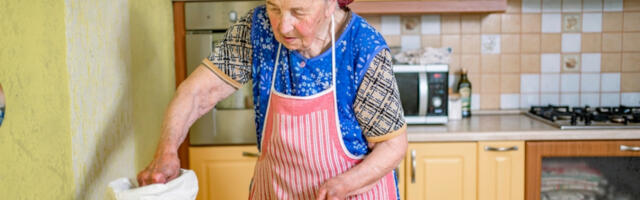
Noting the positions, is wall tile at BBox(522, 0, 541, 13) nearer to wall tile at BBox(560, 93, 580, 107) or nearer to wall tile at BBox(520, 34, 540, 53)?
wall tile at BBox(520, 34, 540, 53)

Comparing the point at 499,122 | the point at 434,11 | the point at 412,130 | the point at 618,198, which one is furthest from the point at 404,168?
the point at 618,198

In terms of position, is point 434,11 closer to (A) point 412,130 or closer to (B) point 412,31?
(B) point 412,31

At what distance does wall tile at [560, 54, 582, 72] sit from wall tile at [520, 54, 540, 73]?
12cm

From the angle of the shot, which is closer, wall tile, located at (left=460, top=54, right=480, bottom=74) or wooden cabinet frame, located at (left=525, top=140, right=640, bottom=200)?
wooden cabinet frame, located at (left=525, top=140, right=640, bottom=200)

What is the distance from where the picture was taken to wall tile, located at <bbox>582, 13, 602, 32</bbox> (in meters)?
2.54

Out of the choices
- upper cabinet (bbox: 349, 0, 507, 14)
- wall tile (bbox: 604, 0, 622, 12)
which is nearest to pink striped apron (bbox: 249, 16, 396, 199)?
upper cabinet (bbox: 349, 0, 507, 14)

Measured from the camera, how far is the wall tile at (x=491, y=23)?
101 inches

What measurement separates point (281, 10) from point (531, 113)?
1.85 m

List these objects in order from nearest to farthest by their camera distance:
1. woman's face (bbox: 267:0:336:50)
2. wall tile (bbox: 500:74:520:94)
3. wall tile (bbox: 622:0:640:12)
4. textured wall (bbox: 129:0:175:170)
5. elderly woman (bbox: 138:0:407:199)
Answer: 1. woman's face (bbox: 267:0:336:50)
2. elderly woman (bbox: 138:0:407:199)
3. textured wall (bbox: 129:0:175:170)
4. wall tile (bbox: 622:0:640:12)
5. wall tile (bbox: 500:74:520:94)

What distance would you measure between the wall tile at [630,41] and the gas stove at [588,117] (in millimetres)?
291

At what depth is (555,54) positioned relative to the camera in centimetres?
258

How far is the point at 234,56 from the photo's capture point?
119cm

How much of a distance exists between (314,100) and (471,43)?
1.63 metres

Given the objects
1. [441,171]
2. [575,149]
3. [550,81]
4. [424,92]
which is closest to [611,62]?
[550,81]
